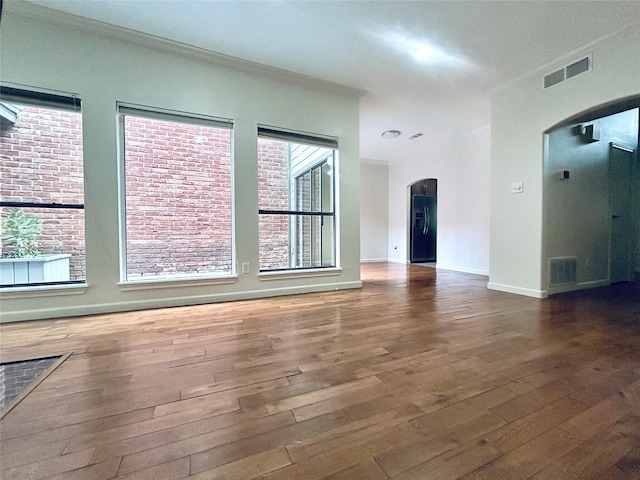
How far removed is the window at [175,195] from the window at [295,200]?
438mm

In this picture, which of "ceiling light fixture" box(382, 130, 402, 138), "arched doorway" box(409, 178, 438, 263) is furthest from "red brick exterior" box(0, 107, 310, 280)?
"arched doorway" box(409, 178, 438, 263)

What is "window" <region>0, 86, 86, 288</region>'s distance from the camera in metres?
2.50

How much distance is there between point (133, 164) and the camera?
294 centimetres

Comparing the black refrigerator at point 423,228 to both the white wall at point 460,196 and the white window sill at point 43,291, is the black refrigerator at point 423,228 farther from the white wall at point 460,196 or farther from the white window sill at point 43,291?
the white window sill at point 43,291

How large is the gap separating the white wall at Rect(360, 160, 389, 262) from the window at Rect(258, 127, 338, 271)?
3359mm

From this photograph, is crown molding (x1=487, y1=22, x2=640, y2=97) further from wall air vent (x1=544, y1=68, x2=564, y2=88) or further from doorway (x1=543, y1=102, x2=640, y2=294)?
doorway (x1=543, y1=102, x2=640, y2=294)

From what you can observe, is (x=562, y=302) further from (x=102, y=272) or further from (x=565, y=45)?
(x=102, y=272)

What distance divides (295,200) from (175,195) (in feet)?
4.82

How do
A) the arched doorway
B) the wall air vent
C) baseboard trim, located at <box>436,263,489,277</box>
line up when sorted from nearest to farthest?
the wall air vent → baseboard trim, located at <box>436,263,489,277</box> → the arched doorway

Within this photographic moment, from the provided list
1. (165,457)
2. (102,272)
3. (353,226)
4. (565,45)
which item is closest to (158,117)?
(102,272)

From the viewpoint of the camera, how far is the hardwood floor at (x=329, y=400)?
3.07 feet

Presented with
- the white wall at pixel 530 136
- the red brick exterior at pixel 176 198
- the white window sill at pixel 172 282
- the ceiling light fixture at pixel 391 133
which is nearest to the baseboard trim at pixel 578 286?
the white wall at pixel 530 136

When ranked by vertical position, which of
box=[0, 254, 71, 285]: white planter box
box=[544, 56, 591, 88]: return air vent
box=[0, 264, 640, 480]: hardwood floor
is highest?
box=[544, 56, 591, 88]: return air vent

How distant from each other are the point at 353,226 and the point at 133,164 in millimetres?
2724
